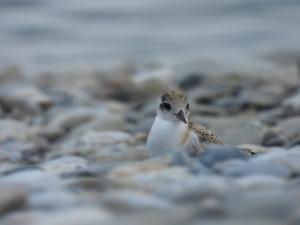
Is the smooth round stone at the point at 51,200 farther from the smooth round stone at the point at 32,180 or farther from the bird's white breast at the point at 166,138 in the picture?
the bird's white breast at the point at 166,138

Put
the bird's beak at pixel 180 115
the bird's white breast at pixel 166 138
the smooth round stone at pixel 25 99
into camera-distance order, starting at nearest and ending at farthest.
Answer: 1. the bird's white breast at pixel 166 138
2. the bird's beak at pixel 180 115
3. the smooth round stone at pixel 25 99

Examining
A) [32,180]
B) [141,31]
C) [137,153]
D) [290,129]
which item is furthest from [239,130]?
[141,31]

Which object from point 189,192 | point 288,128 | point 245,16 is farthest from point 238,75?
point 189,192

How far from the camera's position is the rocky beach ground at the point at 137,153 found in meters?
4.14

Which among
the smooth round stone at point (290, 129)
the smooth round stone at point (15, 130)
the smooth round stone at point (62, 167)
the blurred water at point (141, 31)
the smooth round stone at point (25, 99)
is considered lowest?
the smooth round stone at point (62, 167)

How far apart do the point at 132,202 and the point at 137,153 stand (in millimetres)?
2659

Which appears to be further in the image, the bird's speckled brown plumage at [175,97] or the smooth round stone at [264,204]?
the bird's speckled brown plumage at [175,97]

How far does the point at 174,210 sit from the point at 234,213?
300 mm

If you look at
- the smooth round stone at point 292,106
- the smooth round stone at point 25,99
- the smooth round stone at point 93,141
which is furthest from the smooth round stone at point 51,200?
the smooth round stone at point 25,99

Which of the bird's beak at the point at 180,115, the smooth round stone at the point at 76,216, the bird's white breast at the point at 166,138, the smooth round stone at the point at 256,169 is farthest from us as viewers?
the bird's beak at the point at 180,115

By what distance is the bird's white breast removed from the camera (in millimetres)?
5762

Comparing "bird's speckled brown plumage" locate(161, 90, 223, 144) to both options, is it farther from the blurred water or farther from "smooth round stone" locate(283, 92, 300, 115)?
the blurred water

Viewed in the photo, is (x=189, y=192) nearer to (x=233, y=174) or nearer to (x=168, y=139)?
(x=233, y=174)

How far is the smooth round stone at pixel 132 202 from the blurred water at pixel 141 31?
907 centimetres
